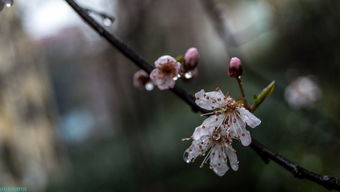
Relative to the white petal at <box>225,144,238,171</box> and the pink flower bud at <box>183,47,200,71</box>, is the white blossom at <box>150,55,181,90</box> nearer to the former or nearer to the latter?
the pink flower bud at <box>183,47,200,71</box>

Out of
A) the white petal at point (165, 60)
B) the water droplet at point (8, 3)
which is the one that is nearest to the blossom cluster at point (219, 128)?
the white petal at point (165, 60)

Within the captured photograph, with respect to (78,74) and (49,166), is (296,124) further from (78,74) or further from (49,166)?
(78,74)

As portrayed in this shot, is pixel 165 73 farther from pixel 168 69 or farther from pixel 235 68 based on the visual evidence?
pixel 235 68

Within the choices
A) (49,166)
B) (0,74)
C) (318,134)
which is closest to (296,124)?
(318,134)

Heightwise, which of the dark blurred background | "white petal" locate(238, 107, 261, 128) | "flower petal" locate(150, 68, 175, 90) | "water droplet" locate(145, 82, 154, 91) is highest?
the dark blurred background

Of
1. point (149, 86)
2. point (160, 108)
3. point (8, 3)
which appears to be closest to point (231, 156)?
point (149, 86)

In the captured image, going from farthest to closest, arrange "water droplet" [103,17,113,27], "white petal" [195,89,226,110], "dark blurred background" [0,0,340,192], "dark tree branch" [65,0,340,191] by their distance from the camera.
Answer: "dark blurred background" [0,0,340,192]
"water droplet" [103,17,113,27]
"white petal" [195,89,226,110]
"dark tree branch" [65,0,340,191]

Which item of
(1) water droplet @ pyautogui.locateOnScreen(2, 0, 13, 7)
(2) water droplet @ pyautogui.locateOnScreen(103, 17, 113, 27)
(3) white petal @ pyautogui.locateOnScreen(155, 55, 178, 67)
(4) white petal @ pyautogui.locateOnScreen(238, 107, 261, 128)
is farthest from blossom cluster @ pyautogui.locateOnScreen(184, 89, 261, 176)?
(1) water droplet @ pyautogui.locateOnScreen(2, 0, 13, 7)
